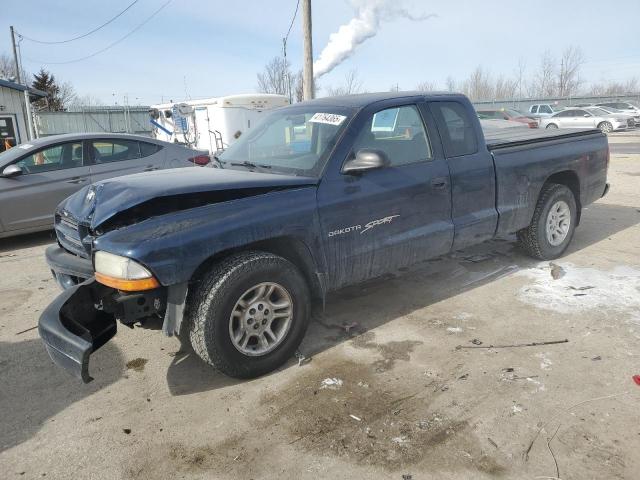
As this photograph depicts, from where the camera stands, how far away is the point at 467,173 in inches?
171

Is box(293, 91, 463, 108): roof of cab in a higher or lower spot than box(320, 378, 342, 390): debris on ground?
higher

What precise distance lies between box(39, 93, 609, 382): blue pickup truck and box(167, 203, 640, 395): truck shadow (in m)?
0.34

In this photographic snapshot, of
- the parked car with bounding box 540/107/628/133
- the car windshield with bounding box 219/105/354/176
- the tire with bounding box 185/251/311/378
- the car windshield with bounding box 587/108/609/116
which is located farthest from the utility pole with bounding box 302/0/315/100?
the car windshield with bounding box 587/108/609/116

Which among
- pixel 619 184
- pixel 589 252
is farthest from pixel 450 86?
pixel 589 252

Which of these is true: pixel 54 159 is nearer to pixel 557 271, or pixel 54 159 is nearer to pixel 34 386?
pixel 34 386

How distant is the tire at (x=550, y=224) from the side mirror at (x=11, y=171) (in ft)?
20.7

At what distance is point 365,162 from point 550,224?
9.62 ft

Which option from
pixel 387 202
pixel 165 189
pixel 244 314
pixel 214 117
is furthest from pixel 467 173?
pixel 214 117

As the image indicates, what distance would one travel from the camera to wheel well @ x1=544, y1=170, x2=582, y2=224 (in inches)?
215

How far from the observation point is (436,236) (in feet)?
13.7

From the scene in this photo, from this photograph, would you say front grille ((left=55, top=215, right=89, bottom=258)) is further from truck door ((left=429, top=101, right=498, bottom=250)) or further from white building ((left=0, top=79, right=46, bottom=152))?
white building ((left=0, top=79, right=46, bottom=152))

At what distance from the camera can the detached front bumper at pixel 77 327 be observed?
108 inches

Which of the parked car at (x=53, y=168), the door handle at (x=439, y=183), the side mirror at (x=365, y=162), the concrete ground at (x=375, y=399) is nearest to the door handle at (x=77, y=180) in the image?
the parked car at (x=53, y=168)

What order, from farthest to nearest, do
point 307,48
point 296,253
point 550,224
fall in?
point 307,48 → point 550,224 → point 296,253
